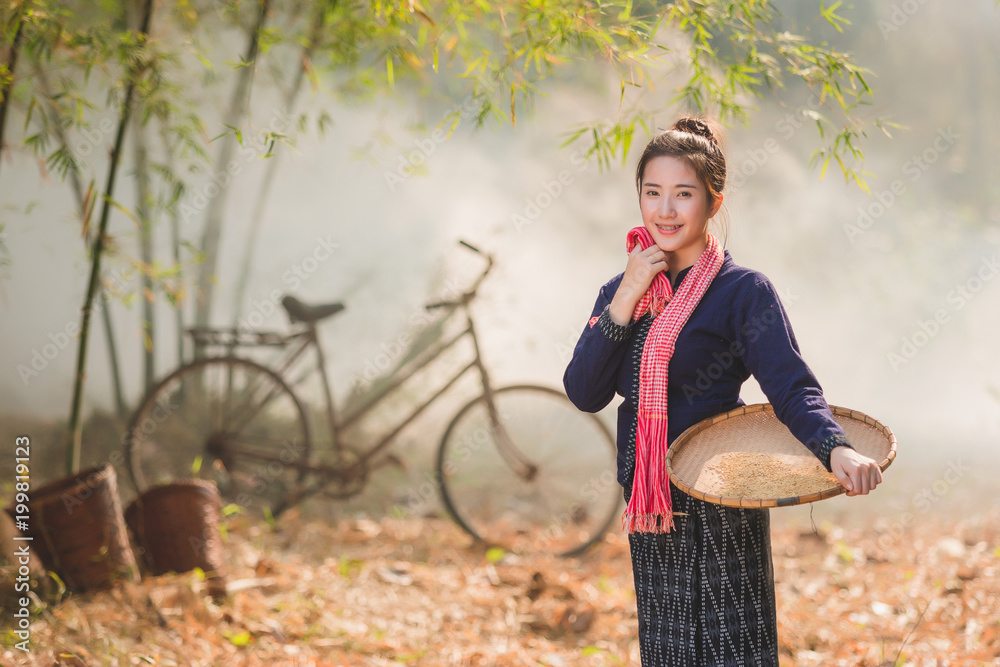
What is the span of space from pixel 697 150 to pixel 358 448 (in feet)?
10.1

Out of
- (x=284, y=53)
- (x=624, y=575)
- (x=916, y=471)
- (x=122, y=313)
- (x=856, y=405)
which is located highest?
(x=284, y=53)

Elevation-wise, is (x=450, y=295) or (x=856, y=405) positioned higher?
(x=450, y=295)

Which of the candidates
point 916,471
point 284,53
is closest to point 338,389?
point 284,53

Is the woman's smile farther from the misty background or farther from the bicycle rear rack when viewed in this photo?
the misty background

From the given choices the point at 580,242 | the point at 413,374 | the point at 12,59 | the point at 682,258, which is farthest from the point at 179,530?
the point at 580,242

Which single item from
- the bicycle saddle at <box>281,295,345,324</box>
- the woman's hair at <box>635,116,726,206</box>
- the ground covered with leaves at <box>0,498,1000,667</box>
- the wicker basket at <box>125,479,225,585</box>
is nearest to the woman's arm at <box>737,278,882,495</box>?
the woman's hair at <box>635,116,726,206</box>

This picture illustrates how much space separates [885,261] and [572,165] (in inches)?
94.7

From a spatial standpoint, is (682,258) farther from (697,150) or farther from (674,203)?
(697,150)

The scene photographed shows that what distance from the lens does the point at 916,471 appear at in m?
5.13

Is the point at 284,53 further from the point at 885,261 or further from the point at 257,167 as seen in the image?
the point at 885,261
